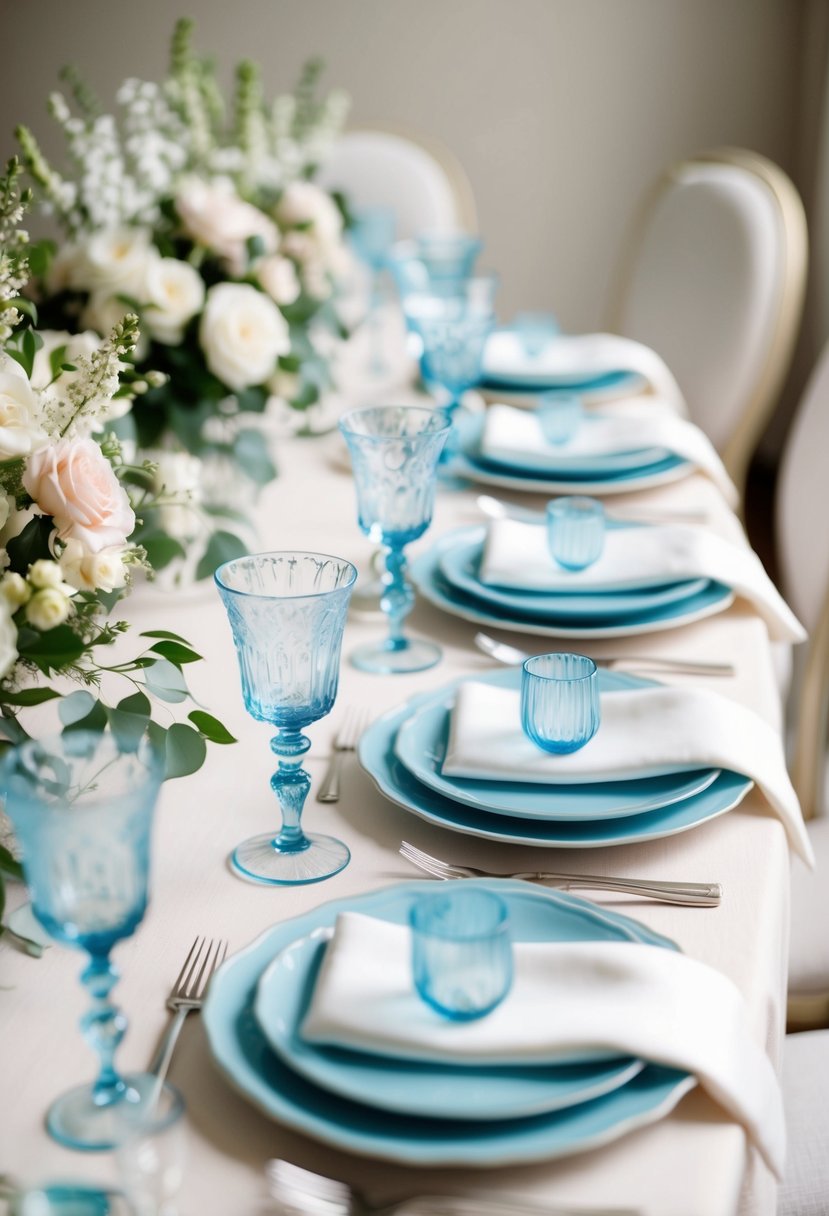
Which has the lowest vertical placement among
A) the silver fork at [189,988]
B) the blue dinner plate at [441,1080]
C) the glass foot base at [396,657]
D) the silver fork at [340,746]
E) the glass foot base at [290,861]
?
the glass foot base at [396,657]

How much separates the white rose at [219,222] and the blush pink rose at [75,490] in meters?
0.84

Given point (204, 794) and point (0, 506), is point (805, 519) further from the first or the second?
point (0, 506)

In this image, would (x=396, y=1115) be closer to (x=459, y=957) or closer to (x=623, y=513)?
(x=459, y=957)

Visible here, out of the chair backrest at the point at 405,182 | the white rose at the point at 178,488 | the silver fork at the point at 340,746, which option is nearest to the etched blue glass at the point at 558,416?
the white rose at the point at 178,488

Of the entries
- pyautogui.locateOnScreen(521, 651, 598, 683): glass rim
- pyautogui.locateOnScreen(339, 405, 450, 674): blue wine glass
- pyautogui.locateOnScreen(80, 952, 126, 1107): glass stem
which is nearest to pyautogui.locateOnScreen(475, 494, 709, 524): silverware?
pyautogui.locateOnScreen(339, 405, 450, 674): blue wine glass

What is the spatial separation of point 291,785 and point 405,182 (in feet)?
8.26

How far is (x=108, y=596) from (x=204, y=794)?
0.58ft

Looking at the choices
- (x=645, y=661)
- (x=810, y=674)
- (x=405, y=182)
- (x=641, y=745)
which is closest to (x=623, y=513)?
(x=810, y=674)

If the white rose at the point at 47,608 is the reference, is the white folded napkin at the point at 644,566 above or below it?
below

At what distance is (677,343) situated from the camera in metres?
2.59

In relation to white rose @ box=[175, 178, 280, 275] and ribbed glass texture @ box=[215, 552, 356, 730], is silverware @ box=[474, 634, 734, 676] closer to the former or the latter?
ribbed glass texture @ box=[215, 552, 356, 730]

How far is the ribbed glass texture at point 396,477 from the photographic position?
1.12 metres

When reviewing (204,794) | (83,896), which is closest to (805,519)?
(204,794)

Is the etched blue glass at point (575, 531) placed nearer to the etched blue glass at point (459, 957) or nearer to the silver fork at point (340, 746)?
the silver fork at point (340, 746)
